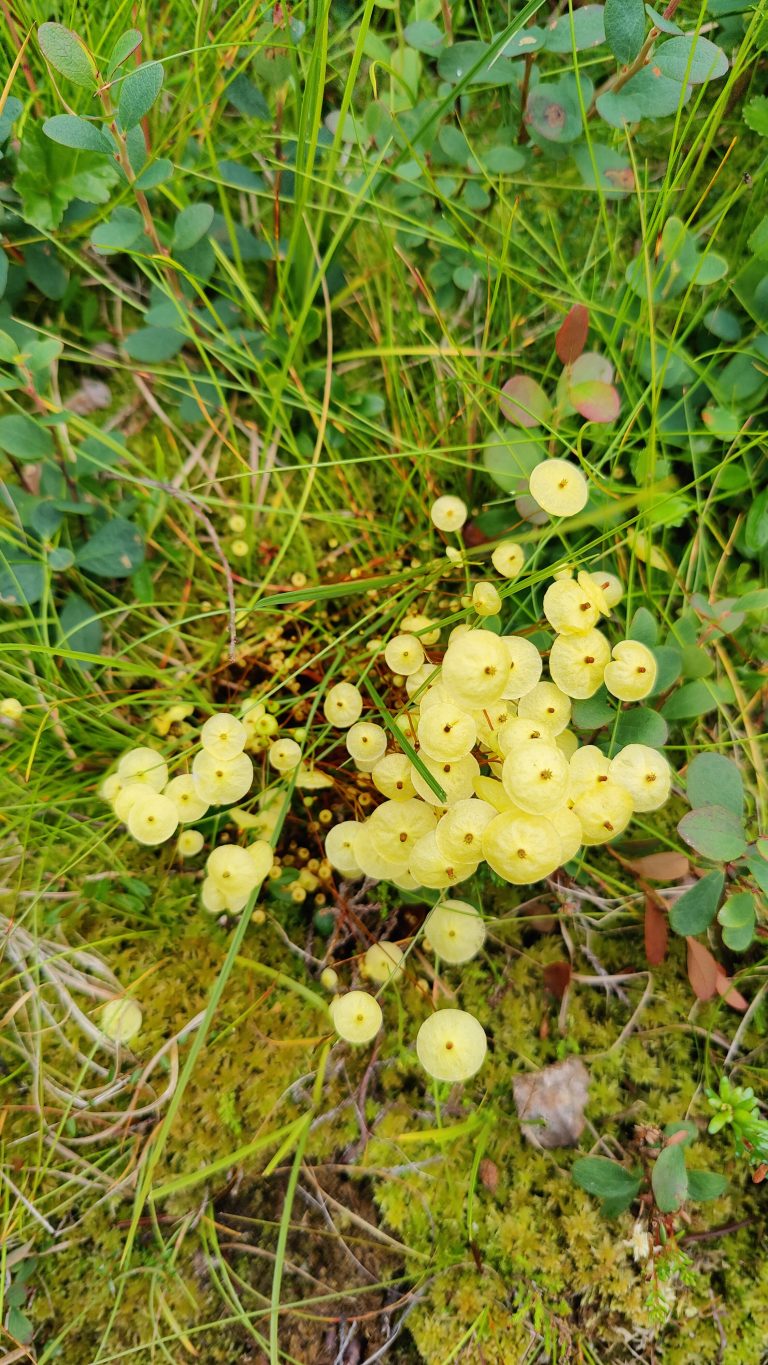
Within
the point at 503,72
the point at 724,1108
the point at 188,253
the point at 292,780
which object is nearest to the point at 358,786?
the point at 292,780

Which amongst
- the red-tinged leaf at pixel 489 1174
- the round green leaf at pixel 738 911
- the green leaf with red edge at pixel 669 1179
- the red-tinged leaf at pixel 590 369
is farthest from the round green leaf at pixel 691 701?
the red-tinged leaf at pixel 489 1174

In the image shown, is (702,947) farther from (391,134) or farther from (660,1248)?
(391,134)

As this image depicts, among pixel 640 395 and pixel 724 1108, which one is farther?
pixel 640 395

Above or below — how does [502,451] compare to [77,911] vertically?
above

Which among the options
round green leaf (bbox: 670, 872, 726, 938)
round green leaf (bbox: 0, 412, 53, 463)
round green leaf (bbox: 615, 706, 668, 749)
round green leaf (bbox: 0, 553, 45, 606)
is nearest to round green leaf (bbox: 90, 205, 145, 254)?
round green leaf (bbox: 0, 412, 53, 463)

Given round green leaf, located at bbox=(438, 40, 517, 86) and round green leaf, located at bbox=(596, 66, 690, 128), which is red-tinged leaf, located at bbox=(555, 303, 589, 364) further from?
round green leaf, located at bbox=(438, 40, 517, 86)

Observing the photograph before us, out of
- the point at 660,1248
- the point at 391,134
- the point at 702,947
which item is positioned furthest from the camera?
the point at 391,134
